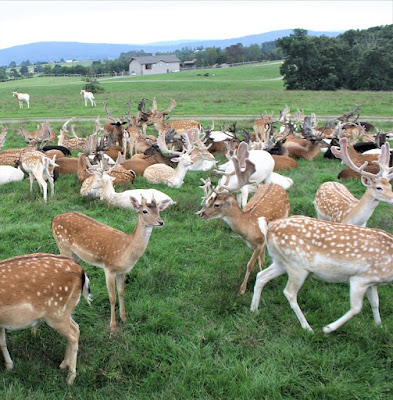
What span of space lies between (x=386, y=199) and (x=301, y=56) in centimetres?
4047

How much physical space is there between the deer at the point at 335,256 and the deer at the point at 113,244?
1401 millimetres

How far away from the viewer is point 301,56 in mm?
42500

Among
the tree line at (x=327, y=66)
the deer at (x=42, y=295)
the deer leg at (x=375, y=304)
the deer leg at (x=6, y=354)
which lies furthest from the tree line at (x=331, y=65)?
the deer leg at (x=6, y=354)

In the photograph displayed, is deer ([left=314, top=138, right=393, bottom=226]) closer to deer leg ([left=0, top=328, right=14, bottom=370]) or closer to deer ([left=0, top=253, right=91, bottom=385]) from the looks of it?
deer ([left=0, top=253, right=91, bottom=385])

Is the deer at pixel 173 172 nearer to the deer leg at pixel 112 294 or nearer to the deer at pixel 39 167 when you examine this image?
the deer at pixel 39 167

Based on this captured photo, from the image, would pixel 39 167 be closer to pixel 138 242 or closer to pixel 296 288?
pixel 138 242

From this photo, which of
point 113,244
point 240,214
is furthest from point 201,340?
point 240,214

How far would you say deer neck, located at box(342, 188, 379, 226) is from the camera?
18.7 ft

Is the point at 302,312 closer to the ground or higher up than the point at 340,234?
closer to the ground

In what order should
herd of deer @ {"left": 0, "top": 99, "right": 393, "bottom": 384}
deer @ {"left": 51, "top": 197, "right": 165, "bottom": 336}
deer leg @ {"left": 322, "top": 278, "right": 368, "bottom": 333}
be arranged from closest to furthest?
herd of deer @ {"left": 0, "top": 99, "right": 393, "bottom": 384}, deer leg @ {"left": 322, "top": 278, "right": 368, "bottom": 333}, deer @ {"left": 51, "top": 197, "right": 165, "bottom": 336}

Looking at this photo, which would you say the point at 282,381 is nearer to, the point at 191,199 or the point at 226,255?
the point at 226,255

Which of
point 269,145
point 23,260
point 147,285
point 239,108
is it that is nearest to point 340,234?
point 147,285

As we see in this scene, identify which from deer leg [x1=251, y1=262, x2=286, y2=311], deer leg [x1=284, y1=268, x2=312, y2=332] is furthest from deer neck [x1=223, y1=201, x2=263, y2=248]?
deer leg [x1=284, y1=268, x2=312, y2=332]

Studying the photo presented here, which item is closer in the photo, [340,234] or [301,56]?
[340,234]
